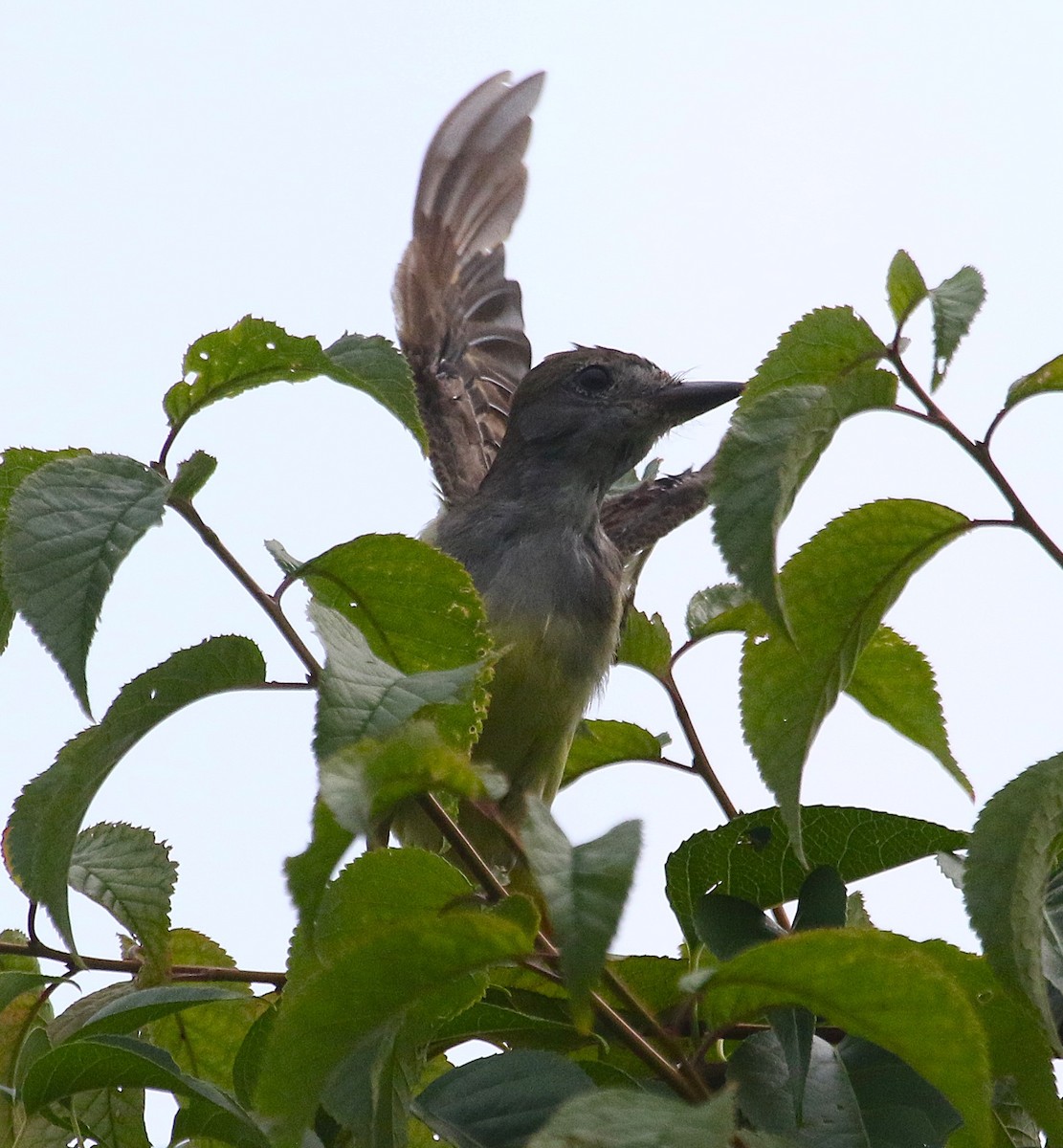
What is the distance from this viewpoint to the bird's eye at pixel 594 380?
192 inches

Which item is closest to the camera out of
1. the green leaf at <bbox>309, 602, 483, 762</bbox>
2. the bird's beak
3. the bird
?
the green leaf at <bbox>309, 602, 483, 762</bbox>

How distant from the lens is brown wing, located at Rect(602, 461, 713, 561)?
467 centimetres

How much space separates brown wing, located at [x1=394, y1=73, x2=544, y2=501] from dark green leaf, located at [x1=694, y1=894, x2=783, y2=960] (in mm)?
3761

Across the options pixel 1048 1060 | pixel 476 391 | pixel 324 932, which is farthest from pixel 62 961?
pixel 476 391

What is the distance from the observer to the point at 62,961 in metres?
2.05

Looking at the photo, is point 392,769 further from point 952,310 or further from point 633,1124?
point 952,310

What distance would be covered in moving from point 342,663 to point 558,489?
3307mm

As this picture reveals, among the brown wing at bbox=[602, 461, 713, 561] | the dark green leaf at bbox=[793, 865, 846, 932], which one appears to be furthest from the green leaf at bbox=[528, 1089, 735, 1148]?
the brown wing at bbox=[602, 461, 713, 561]

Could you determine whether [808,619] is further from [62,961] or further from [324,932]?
[62,961]

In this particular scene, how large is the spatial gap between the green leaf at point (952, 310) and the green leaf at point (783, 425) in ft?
0.22

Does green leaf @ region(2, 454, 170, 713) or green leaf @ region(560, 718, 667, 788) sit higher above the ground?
green leaf @ region(560, 718, 667, 788)

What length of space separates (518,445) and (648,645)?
2296mm

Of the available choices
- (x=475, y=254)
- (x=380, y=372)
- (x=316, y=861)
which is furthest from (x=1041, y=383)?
(x=475, y=254)

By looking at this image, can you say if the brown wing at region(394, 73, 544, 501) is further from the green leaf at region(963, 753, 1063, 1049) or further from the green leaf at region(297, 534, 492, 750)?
the green leaf at region(963, 753, 1063, 1049)
